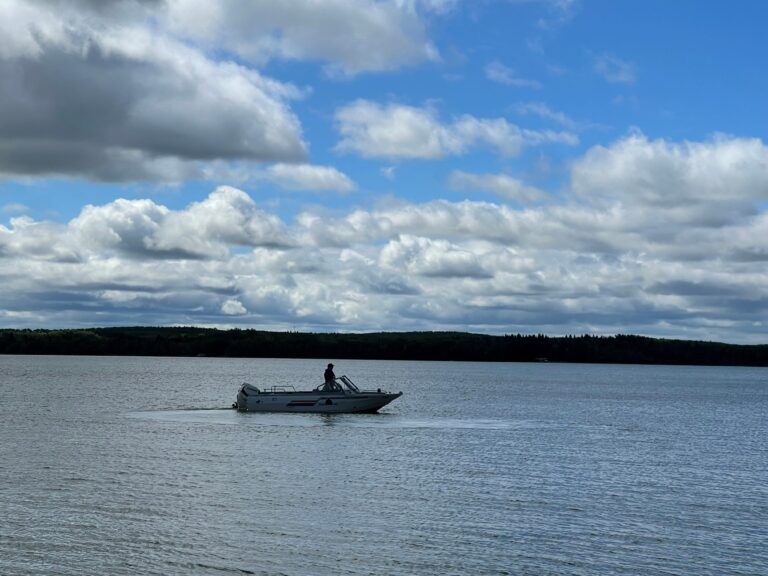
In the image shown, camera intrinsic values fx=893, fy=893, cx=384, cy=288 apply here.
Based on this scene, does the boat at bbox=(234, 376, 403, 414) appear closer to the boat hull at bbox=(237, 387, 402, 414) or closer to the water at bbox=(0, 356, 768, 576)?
the boat hull at bbox=(237, 387, 402, 414)

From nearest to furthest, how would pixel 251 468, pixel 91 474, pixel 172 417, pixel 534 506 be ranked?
pixel 534 506 < pixel 91 474 < pixel 251 468 < pixel 172 417

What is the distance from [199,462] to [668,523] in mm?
27547

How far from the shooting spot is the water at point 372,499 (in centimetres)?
3031

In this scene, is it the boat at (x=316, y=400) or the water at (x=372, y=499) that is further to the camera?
the boat at (x=316, y=400)

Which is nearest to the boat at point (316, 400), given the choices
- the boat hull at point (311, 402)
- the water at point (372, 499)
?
the boat hull at point (311, 402)

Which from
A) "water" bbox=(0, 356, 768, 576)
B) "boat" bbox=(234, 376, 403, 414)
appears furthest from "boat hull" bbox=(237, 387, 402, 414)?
"water" bbox=(0, 356, 768, 576)

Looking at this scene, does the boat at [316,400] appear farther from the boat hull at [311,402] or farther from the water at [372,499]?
the water at [372,499]

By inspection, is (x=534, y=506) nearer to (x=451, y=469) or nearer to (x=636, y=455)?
(x=451, y=469)

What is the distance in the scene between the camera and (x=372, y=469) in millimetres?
51562

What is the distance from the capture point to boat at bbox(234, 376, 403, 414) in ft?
293

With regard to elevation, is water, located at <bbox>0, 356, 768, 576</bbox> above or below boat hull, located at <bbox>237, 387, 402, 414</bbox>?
below

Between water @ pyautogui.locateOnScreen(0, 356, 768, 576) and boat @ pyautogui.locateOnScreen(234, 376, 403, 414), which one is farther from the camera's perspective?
boat @ pyautogui.locateOnScreen(234, 376, 403, 414)

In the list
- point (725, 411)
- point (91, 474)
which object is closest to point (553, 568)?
point (91, 474)

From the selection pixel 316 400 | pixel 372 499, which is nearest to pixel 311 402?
pixel 316 400
